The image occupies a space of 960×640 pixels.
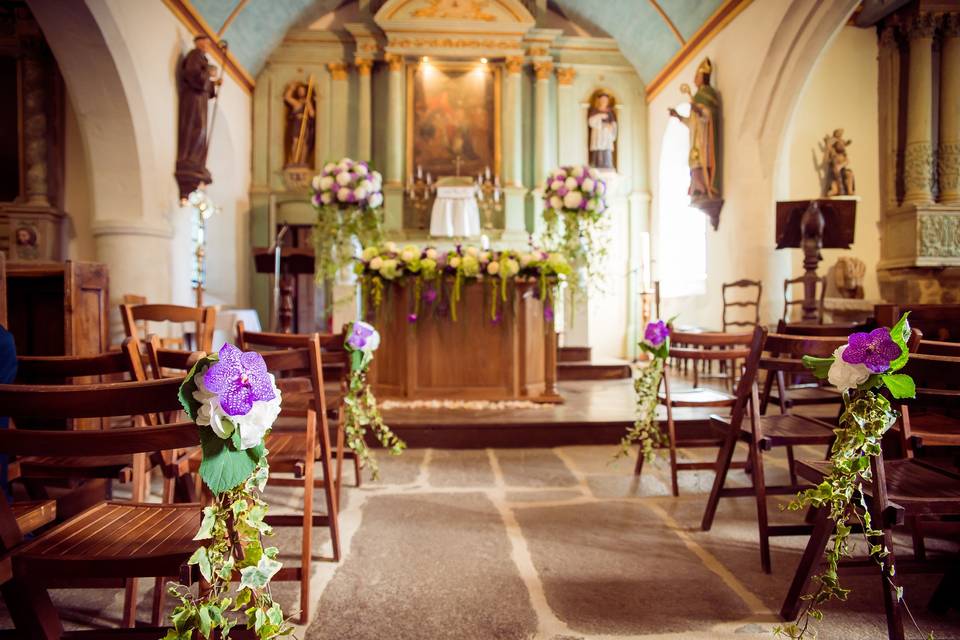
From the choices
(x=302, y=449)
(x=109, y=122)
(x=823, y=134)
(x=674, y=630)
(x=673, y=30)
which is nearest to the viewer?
(x=674, y=630)

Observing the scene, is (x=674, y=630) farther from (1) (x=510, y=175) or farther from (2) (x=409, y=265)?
(1) (x=510, y=175)

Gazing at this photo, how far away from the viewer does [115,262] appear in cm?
626

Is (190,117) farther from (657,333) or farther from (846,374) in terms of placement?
(846,374)

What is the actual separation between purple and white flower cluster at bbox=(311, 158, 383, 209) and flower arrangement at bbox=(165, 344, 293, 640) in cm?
476

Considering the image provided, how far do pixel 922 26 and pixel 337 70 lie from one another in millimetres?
7859

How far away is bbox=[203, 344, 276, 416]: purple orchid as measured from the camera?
1.02 metres

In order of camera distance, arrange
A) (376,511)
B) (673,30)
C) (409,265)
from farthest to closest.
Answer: (673,30) → (409,265) → (376,511)

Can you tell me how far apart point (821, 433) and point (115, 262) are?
249 inches

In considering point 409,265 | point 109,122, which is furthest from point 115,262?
point 409,265

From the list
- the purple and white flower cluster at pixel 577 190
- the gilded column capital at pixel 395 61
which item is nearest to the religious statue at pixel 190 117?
the gilded column capital at pixel 395 61

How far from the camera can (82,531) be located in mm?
1402

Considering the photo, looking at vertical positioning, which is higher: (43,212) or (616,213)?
(616,213)

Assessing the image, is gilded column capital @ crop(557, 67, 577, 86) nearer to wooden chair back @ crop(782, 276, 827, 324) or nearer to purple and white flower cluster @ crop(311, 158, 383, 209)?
wooden chair back @ crop(782, 276, 827, 324)

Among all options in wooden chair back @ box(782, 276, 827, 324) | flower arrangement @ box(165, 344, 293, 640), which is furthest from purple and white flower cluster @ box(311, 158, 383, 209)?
flower arrangement @ box(165, 344, 293, 640)
